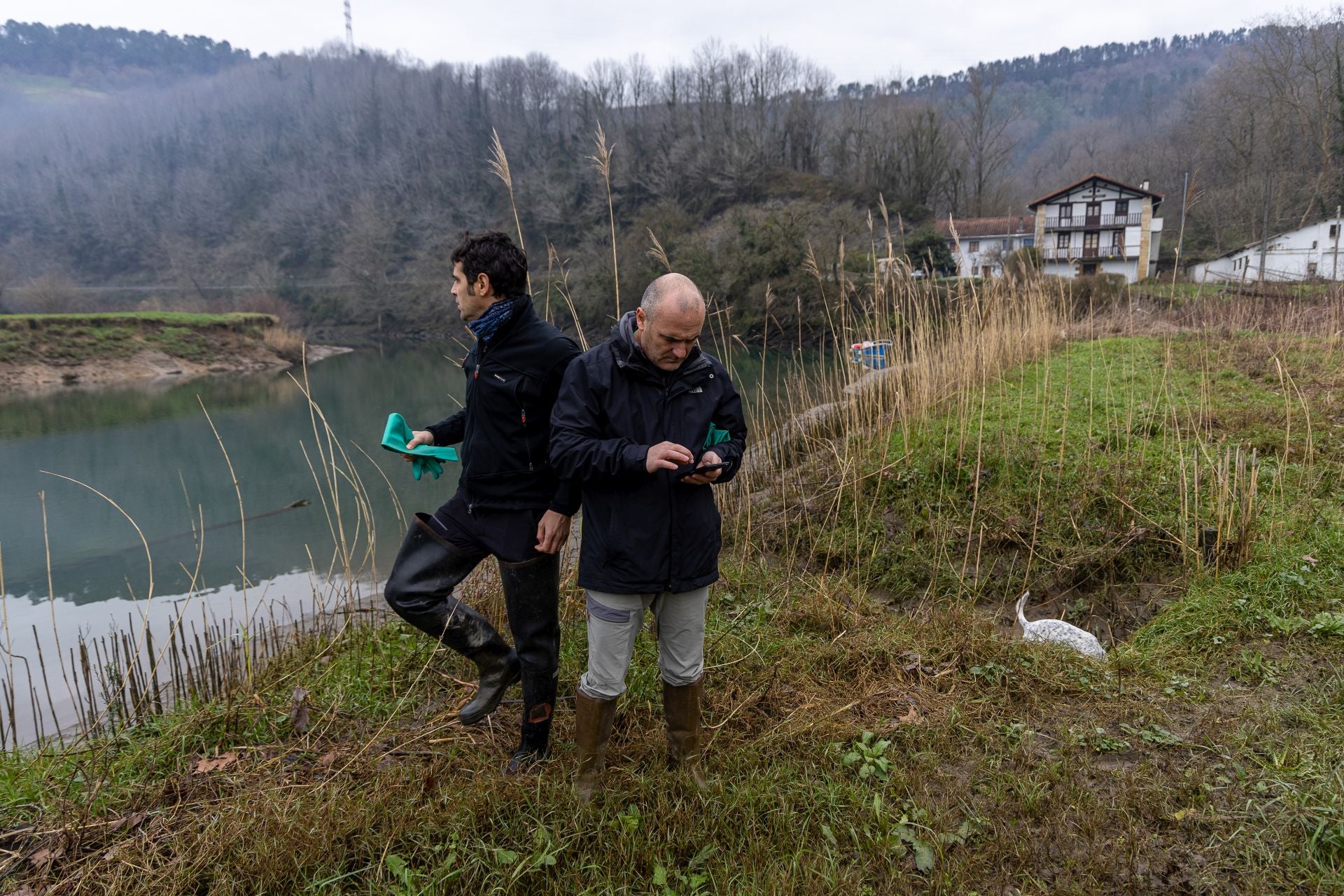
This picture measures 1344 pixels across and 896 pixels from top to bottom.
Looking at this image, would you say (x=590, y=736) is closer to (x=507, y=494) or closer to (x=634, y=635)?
(x=634, y=635)

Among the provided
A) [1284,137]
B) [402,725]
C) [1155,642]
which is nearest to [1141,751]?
[1155,642]

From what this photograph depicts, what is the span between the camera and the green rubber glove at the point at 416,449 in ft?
8.02

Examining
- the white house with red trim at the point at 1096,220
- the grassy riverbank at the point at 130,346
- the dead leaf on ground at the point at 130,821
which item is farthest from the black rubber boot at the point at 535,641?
the white house with red trim at the point at 1096,220

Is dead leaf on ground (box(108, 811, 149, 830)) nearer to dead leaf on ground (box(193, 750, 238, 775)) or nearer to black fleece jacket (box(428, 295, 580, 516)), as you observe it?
dead leaf on ground (box(193, 750, 238, 775))

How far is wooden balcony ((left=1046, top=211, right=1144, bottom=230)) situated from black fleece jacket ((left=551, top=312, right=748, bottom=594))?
3372 centimetres

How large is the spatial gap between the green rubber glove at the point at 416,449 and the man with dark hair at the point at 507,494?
34mm

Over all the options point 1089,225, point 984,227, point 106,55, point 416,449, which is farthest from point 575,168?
point 106,55

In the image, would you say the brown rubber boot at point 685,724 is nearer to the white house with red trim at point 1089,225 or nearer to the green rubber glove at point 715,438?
the green rubber glove at point 715,438

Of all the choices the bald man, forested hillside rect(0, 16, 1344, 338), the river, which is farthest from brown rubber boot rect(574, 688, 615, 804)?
forested hillside rect(0, 16, 1344, 338)

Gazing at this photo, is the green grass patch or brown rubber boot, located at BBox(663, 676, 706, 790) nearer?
brown rubber boot, located at BBox(663, 676, 706, 790)

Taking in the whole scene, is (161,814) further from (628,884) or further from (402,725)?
(628,884)

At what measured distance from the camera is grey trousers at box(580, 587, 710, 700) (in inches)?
85.4

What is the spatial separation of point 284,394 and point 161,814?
20679mm

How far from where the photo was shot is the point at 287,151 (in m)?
70.9
